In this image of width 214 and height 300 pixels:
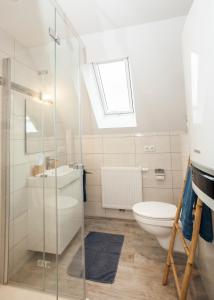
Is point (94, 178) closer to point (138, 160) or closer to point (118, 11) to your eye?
point (138, 160)

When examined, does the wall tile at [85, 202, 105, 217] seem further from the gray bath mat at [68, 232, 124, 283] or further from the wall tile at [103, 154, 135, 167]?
the wall tile at [103, 154, 135, 167]

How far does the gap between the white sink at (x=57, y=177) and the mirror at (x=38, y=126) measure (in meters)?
0.26

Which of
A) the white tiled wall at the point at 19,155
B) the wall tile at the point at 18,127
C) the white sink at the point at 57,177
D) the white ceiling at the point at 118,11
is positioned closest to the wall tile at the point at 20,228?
the white tiled wall at the point at 19,155

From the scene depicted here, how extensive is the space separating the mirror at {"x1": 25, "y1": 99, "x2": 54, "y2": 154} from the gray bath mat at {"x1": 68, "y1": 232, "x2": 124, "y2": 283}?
3.62ft

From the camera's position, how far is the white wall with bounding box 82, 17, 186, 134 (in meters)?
1.58

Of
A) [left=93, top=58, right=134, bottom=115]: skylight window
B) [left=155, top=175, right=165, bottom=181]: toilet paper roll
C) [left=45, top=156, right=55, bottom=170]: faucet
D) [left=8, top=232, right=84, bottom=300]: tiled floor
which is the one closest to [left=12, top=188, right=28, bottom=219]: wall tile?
[left=45, top=156, right=55, bottom=170]: faucet

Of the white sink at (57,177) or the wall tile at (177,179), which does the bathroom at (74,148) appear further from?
the wall tile at (177,179)

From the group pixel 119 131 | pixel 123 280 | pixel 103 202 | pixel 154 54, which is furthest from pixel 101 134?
pixel 123 280

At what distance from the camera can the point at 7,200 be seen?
1.50 m

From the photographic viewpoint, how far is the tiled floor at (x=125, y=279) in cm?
129

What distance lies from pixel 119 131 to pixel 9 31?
65.7 inches

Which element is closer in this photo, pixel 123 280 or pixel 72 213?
pixel 123 280

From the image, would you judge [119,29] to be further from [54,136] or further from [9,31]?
[54,136]

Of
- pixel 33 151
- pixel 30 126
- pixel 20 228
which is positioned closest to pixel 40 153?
pixel 33 151
